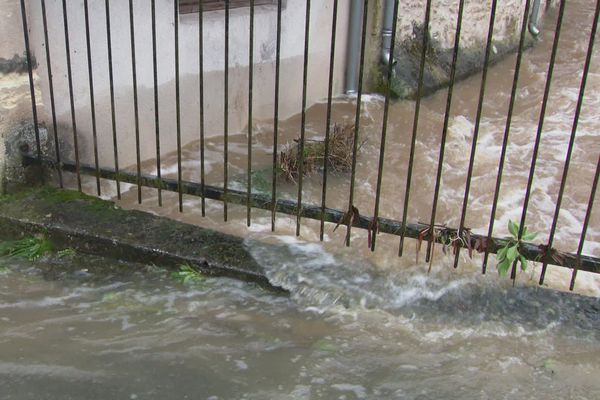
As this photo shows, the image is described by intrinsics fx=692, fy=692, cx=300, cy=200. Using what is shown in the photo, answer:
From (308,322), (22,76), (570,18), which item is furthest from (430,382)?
(570,18)

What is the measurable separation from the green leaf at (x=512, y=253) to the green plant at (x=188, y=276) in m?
1.64

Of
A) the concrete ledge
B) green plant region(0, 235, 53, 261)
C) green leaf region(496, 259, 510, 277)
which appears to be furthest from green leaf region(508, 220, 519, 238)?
green plant region(0, 235, 53, 261)

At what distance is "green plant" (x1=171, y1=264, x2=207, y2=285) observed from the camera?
3.85 meters

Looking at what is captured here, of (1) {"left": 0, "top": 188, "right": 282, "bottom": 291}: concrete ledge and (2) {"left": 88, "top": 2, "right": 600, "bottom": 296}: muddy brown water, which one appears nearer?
(1) {"left": 0, "top": 188, "right": 282, "bottom": 291}: concrete ledge

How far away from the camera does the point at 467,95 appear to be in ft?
28.2

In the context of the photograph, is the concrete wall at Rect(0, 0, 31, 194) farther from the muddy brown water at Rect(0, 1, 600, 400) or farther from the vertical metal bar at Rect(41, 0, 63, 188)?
the muddy brown water at Rect(0, 1, 600, 400)

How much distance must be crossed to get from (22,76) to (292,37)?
316 centimetres

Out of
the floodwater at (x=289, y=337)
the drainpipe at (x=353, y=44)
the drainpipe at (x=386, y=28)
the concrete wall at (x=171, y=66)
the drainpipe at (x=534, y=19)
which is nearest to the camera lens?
the floodwater at (x=289, y=337)

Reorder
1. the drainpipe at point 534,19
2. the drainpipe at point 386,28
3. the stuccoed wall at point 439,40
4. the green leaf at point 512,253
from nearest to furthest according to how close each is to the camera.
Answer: the green leaf at point 512,253 < the drainpipe at point 386,28 < the stuccoed wall at point 439,40 < the drainpipe at point 534,19

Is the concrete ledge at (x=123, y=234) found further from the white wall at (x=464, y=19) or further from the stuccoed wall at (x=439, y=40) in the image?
the white wall at (x=464, y=19)

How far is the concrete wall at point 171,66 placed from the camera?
15.4ft

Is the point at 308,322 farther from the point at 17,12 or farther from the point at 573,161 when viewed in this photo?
the point at 573,161

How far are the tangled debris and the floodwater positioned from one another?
171 cm

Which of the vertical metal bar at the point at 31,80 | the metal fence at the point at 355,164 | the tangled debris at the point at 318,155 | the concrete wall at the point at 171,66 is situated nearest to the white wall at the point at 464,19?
the concrete wall at the point at 171,66
